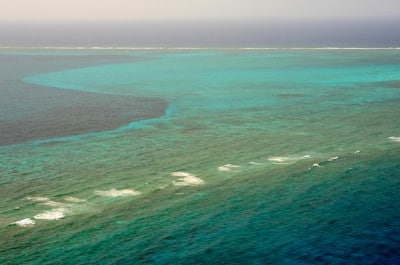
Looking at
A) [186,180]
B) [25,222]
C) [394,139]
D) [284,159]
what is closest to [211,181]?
[186,180]

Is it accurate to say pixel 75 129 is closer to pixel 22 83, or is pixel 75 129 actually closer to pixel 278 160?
pixel 278 160

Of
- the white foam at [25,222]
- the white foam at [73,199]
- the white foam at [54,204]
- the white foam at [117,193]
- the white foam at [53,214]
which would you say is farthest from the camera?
the white foam at [117,193]

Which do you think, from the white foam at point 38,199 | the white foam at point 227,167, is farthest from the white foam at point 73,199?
the white foam at point 227,167

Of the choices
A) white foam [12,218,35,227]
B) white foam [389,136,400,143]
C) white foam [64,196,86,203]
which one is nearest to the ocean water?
white foam [12,218,35,227]

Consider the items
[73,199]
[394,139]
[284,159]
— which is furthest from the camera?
[394,139]

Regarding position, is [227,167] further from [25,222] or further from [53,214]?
[25,222]

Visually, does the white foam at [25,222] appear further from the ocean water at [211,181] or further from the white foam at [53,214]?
the white foam at [53,214]

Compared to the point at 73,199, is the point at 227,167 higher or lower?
higher
